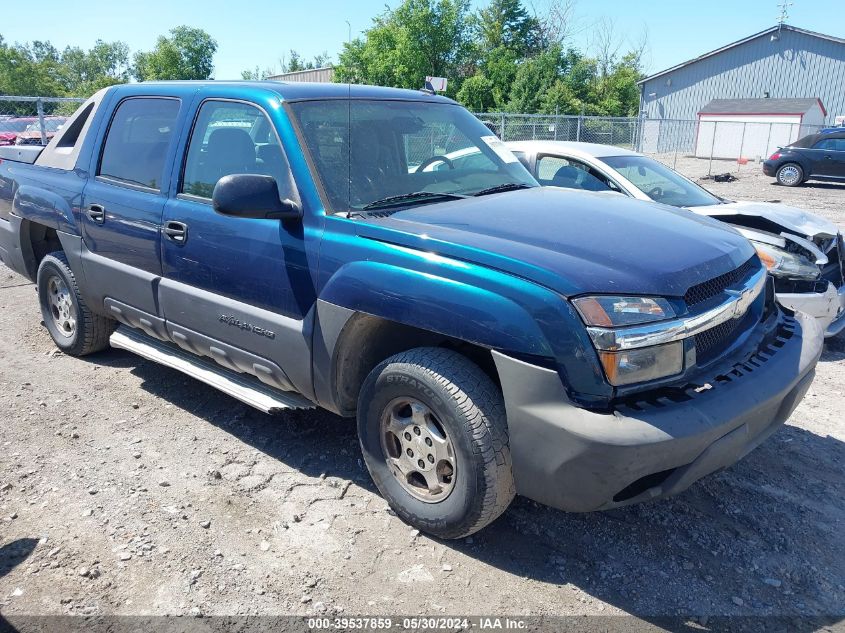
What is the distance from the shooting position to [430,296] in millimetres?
2744

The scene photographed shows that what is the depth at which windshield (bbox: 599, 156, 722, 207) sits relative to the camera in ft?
20.4

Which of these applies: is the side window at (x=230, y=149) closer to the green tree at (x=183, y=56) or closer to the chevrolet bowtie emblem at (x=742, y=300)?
the chevrolet bowtie emblem at (x=742, y=300)

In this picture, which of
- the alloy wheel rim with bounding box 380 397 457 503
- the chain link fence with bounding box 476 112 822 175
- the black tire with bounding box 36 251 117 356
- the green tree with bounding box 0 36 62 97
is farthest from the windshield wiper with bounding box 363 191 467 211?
the green tree with bounding box 0 36 62 97

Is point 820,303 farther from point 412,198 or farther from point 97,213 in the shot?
point 97,213

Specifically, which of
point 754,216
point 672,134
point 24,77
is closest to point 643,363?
point 754,216

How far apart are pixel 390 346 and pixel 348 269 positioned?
0.50 meters

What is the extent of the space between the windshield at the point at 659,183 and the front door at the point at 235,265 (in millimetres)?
3784

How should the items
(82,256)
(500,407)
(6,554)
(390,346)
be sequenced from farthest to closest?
(82,256), (390,346), (6,554), (500,407)

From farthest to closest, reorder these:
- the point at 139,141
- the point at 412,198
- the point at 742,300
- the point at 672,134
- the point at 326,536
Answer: the point at 672,134 → the point at 139,141 → the point at 412,198 → the point at 326,536 → the point at 742,300

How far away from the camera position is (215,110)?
150 inches

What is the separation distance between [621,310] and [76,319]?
13.5ft

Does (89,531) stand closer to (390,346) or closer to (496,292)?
(390,346)

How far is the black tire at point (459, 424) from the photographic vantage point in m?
2.71

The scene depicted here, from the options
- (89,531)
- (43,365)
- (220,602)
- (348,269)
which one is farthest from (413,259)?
(43,365)
